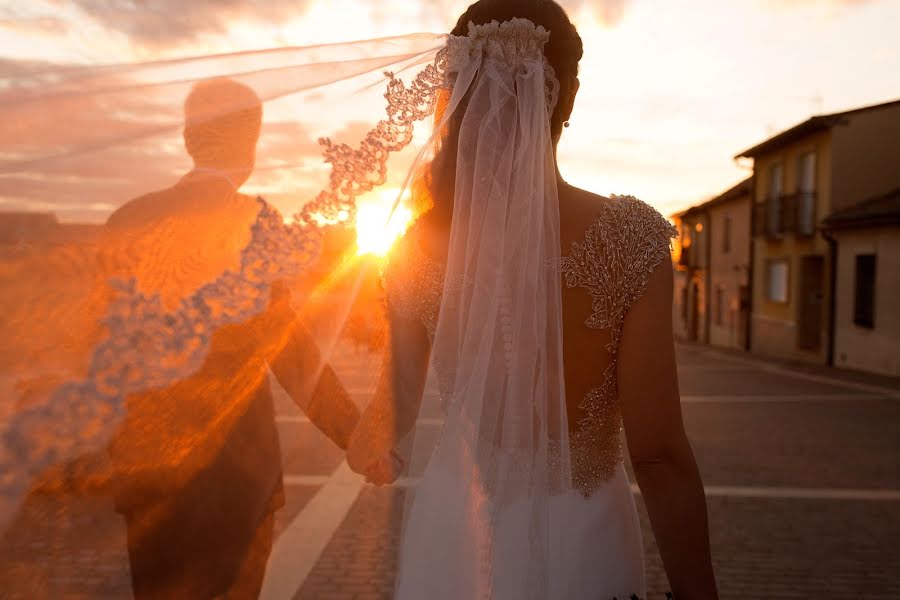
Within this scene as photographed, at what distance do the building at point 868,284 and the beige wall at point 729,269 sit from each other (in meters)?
8.40

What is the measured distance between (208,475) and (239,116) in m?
0.92

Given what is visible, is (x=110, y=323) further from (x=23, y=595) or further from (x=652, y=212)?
(x=652, y=212)

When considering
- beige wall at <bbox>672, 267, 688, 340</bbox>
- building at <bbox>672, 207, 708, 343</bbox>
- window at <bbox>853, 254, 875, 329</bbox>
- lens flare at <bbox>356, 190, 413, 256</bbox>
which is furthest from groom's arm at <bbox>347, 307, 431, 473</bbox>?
beige wall at <bbox>672, 267, 688, 340</bbox>

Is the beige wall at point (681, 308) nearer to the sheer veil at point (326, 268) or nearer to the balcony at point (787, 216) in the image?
the balcony at point (787, 216)

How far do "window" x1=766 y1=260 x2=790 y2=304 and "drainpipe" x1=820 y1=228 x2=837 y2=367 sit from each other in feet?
13.9

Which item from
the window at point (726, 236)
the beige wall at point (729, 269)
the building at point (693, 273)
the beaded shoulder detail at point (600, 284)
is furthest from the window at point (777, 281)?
the beaded shoulder detail at point (600, 284)

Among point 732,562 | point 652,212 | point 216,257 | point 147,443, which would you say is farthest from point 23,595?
point 732,562

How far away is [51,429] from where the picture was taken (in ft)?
5.57

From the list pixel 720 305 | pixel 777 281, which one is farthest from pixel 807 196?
pixel 720 305

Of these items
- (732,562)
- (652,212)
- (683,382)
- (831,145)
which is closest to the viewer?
(652,212)

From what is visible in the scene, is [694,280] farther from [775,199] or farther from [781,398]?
[781,398]

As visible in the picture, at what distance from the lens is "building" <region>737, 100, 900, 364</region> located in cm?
2283

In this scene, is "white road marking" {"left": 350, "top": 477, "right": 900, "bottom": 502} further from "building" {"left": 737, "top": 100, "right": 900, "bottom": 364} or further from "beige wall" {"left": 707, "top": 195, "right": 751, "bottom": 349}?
"beige wall" {"left": 707, "top": 195, "right": 751, "bottom": 349}

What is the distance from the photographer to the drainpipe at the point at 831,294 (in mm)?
22375
